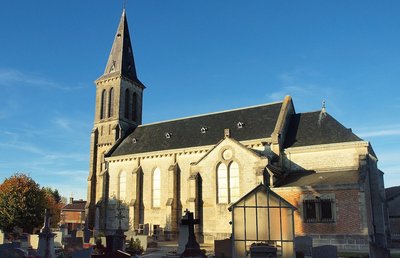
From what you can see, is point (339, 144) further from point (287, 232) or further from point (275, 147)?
point (287, 232)

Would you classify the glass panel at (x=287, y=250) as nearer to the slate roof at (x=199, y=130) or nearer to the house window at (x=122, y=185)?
the slate roof at (x=199, y=130)

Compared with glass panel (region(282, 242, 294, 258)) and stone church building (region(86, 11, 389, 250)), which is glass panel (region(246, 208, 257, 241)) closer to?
glass panel (region(282, 242, 294, 258))

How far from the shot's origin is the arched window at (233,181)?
31.6 metres

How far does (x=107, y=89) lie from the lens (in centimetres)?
4662

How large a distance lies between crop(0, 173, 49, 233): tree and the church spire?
16.4 m

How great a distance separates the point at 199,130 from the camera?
38875mm

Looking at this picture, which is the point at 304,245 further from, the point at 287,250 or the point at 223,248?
the point at 223,248

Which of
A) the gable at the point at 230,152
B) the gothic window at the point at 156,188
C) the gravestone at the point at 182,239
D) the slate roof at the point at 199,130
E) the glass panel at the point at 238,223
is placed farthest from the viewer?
the gothic window at the point at 156,188

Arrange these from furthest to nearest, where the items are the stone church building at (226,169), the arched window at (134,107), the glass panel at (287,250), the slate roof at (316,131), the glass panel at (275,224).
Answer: the arched window at (134,107)
the slate roof at (316,131)
the stone church building at (226,169)
the glass panel at (275,224)
the glass panel at (287,250)

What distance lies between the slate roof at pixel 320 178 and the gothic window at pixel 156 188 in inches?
526

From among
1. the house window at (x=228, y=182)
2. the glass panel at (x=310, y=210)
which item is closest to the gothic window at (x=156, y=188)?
the house window at (x=228, y=182)

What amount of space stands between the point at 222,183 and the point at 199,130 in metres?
8.29

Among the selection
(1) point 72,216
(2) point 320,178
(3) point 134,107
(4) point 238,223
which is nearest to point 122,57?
(3) point 134,107

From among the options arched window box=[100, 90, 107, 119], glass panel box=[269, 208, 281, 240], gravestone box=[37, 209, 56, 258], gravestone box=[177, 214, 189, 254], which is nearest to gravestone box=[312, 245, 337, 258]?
glass panel box=[269, 208, 281, 240]
